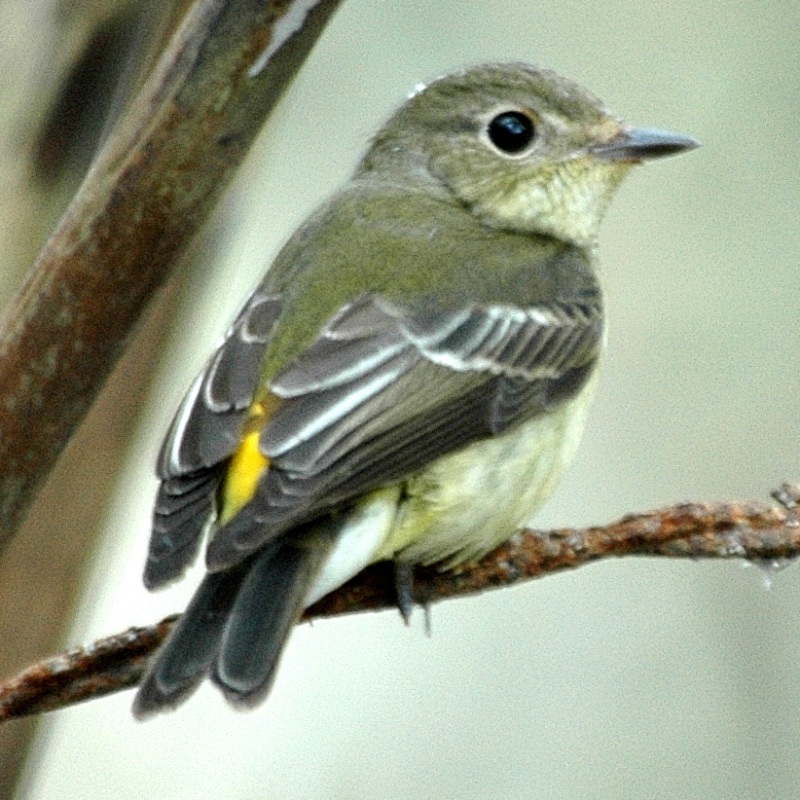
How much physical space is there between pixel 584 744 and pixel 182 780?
1072 millimetres

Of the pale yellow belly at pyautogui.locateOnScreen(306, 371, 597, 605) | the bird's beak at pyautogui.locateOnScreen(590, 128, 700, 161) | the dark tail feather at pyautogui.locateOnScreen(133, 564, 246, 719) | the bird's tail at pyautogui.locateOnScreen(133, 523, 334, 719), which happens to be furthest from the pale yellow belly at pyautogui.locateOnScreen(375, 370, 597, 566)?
the bird's beak at pyautogui.locateOnScreen(590, 128, 700, 161)

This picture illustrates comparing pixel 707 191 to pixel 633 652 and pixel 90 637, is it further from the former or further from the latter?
pixel 90 637

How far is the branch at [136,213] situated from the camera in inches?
86.0

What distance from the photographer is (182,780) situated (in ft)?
14.9

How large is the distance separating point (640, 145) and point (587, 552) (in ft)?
5.90

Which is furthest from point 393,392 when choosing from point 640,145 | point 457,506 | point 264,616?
point 640,145

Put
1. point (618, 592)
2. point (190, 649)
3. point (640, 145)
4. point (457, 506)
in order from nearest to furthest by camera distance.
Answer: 1. point (190, 649)
2. point (457, 506)
3. point (640, 145)
4. point (618, 592)

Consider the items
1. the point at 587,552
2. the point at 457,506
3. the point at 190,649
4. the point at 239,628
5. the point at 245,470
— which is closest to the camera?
the point at 587,552

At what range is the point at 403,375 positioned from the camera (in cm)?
289

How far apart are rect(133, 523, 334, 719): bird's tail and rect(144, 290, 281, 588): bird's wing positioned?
69mm

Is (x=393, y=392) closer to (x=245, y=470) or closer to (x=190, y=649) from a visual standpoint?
(x=245, y=470)

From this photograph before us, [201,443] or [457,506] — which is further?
[457,506]

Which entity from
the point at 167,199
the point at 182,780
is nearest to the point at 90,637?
the point at 182,780

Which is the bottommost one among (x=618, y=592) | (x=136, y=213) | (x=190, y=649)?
(x=190, y=649)
